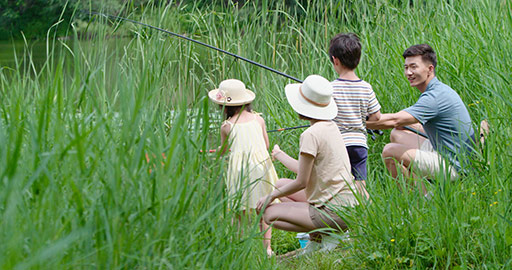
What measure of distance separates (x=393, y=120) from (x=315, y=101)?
643mm

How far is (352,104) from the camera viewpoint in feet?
11.7

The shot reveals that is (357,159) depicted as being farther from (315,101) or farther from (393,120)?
(315,101)

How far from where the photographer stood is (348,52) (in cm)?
355

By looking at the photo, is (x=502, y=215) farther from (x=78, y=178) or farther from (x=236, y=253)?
(x=78, y=178)

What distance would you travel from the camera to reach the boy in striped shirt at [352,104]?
355cm

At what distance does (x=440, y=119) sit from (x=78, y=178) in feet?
7.60

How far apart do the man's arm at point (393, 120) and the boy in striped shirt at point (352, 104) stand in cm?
8

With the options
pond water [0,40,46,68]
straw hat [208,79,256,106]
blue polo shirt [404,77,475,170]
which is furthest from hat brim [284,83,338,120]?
pond water [0,40,46,68]

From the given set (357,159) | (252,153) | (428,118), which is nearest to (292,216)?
(252,153)

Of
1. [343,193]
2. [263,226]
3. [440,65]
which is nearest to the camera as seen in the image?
[343,193]

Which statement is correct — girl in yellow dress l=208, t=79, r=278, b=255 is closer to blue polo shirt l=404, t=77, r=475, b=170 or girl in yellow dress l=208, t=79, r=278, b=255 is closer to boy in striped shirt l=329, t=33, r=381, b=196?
boy in striped shirt l=329, t=33, r=381, b=196

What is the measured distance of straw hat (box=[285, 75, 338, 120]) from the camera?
3.15 m

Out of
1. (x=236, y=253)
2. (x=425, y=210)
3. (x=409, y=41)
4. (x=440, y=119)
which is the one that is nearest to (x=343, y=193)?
(x=425, y=210)

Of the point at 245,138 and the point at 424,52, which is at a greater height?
the point at 424,52
